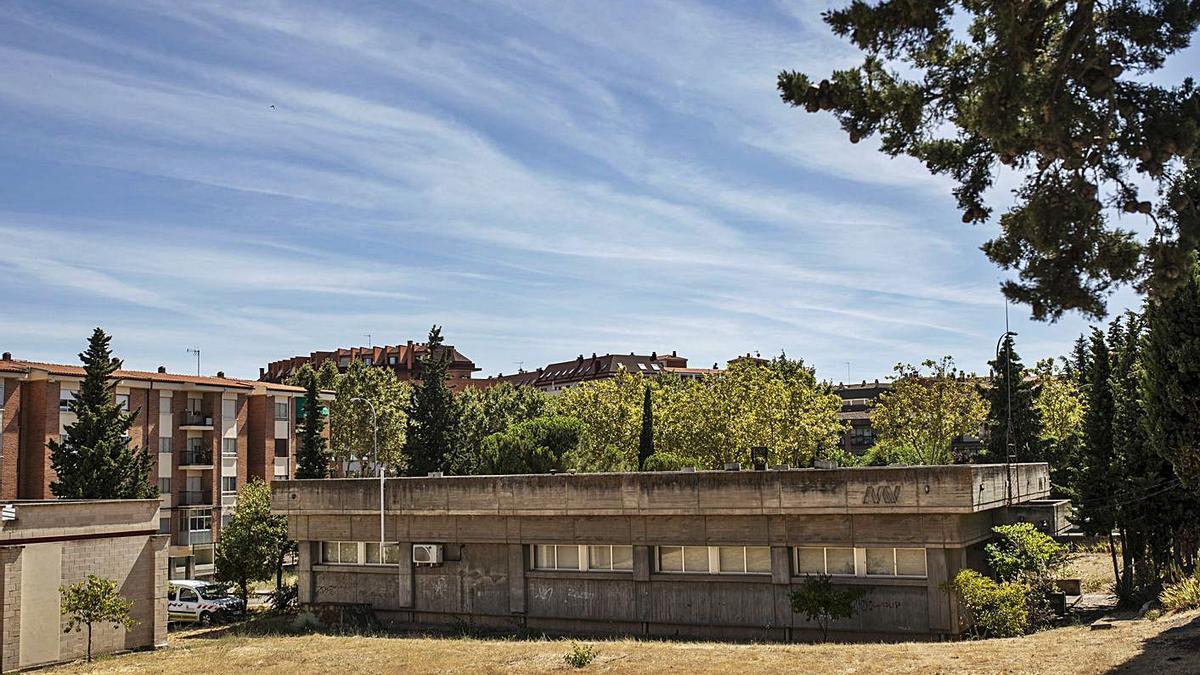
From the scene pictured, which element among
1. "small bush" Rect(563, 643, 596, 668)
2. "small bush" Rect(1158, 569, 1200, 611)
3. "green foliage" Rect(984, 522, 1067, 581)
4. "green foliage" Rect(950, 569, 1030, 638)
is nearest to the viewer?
"small bush" Rect(1158, 569, 1200, 611)

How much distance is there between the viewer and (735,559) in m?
29.5

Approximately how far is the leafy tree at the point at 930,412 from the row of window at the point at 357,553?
1378 inches

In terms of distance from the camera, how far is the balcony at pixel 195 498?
6169cm

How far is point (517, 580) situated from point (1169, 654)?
19549 mm

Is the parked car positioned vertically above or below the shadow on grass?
below

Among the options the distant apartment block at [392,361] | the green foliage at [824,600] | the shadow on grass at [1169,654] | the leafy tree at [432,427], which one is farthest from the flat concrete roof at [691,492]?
the distant apartment block at [392,361]

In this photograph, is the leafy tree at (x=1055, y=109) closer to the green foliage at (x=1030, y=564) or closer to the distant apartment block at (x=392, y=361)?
the green foliage at (x=1030, y=564)

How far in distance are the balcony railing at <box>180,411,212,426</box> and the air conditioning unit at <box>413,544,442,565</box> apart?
33.9 metres

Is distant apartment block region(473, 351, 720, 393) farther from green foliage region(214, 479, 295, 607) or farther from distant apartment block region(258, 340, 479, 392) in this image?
green foliage region(214, 479, 295, 607)

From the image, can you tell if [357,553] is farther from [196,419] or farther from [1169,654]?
[196,419]

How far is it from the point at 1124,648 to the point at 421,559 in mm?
21490

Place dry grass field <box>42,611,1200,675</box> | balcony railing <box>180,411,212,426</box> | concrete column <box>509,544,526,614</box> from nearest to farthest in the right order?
dry grass field <box>42,611,1200,675</box>, concrete column <box>509,544,526,614</box>, balcony railing <box>180,411,212,426</box>

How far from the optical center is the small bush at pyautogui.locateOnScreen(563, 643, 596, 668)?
76.5ft

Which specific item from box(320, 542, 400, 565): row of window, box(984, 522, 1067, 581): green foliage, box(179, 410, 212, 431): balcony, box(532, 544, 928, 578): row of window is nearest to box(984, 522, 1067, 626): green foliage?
box(984, 522, 1067, 581): green foliage
